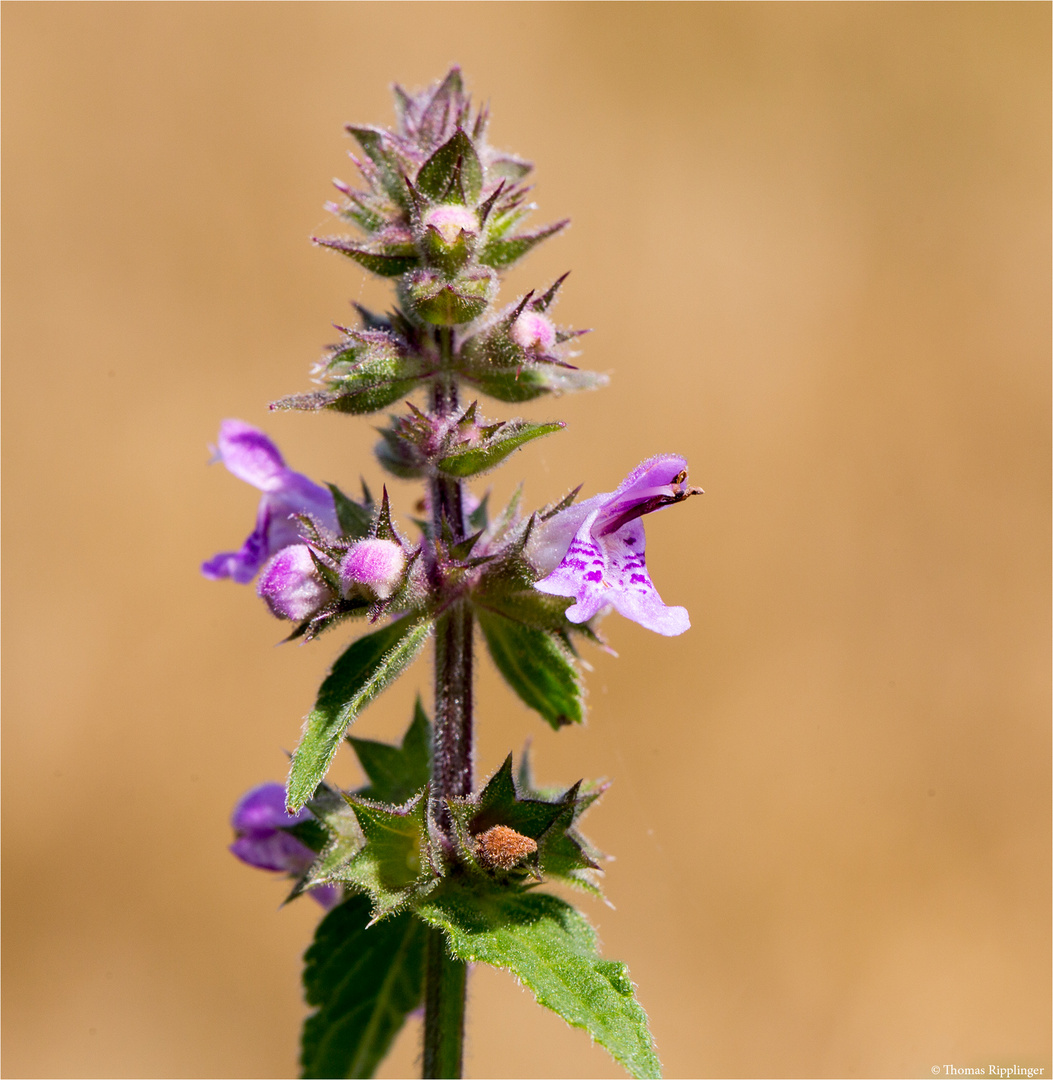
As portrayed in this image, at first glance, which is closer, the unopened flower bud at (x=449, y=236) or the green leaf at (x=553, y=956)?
the green leaf at (x=553, y=956)

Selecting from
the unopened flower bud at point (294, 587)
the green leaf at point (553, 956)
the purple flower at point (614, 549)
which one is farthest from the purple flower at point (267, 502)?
the green leaf at point (553, 956)

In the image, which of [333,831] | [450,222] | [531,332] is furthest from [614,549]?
[333,831]

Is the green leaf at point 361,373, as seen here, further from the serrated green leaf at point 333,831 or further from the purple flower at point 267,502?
the serrated green leaf at point 333,831

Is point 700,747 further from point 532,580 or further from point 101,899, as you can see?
point 532,580

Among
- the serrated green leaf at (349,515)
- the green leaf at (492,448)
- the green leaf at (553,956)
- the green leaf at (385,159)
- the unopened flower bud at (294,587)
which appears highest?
the green leaf at (385,159)

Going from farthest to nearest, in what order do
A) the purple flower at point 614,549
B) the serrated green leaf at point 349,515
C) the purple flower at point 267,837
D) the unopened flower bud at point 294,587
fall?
1. the purple flower at point 267,837
2. the serrated green leaf at point 349,515
3. the unopened flower bud at point 294,587
4. the purple flower at point 614,549
